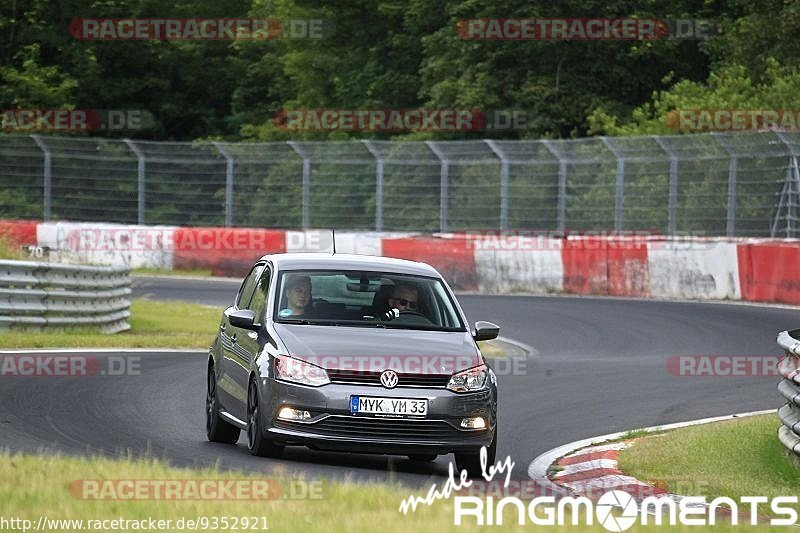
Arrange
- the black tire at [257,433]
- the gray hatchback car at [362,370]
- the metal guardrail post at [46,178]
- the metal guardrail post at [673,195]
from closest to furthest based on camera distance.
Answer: the gray hatchback car at [362,370] → the black tire at [257,433] → the metal guardrail post at [673,195] → the metal guardrail post at [46,178]

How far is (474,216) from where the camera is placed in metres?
34.5

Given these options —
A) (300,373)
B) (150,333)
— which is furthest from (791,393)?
(150,333)

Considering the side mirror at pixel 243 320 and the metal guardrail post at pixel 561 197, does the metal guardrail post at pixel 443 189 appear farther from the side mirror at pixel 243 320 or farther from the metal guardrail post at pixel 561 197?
the side mirror at pixel 243 320

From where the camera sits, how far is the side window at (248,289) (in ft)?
42.4

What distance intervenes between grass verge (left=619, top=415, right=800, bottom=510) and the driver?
6.13ft

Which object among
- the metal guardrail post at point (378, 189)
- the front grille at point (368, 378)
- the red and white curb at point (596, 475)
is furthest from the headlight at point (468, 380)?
the metal guardrail post at point (378, 189)

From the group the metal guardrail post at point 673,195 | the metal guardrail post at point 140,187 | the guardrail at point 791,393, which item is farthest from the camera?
the metal guardrail post at point 140,187

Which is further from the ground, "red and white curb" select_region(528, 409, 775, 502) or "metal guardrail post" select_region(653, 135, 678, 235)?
"metal guardrail post" select_region(653, 135, 678, 235)

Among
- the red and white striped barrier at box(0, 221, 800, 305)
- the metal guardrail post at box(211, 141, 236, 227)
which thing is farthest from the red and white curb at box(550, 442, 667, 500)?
the metal guardrail post at box(211, 141, 236, 227)

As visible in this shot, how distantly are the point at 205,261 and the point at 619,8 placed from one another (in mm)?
Result: 16287

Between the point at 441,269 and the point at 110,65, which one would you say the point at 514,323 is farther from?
the point at 110,65

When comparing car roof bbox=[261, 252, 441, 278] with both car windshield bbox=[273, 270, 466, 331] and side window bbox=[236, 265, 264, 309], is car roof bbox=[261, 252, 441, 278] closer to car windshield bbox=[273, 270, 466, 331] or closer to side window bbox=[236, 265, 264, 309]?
car windshield bbox=[273, 270, 466, 331]

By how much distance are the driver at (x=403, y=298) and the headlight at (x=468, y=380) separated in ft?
3.36

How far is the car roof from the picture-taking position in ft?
39.8
